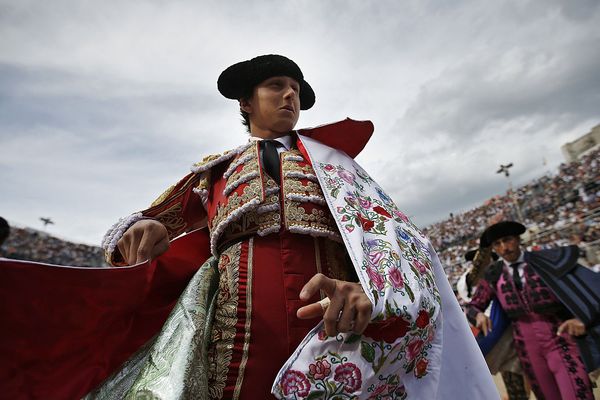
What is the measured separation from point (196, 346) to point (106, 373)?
470 mm

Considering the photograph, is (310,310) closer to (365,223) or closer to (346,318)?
(346,318)

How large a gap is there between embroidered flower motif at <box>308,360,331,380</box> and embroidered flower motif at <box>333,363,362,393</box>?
24 millimetres

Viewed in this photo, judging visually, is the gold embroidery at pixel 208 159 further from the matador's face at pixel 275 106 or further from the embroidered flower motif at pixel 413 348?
the embroidered flower motif at pixel 413 348

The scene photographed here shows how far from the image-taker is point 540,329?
3.89 meters

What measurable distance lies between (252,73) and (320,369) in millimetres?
1364

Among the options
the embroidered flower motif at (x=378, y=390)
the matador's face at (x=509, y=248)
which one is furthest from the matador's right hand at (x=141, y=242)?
the matador's face at (x=509, y=248)

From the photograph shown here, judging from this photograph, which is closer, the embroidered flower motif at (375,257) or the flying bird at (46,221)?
the embroidered flower motif at (375,257)

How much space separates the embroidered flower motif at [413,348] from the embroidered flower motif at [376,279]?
0.20 metres

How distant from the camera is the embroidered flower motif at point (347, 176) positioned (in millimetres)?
1591

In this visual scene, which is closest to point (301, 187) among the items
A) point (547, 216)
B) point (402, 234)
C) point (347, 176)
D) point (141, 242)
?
point (347, 176)

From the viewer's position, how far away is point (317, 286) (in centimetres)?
104

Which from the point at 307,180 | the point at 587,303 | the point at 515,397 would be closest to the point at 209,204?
the point at 307,180

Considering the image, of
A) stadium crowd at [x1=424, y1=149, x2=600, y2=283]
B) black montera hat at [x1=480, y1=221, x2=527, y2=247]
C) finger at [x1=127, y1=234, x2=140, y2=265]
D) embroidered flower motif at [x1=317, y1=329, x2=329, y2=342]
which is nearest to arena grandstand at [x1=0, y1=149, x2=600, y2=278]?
stadium crowd at [x1=424, y1=149, x2=600, y2=283]

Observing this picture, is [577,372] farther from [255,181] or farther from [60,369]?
[60,369]
